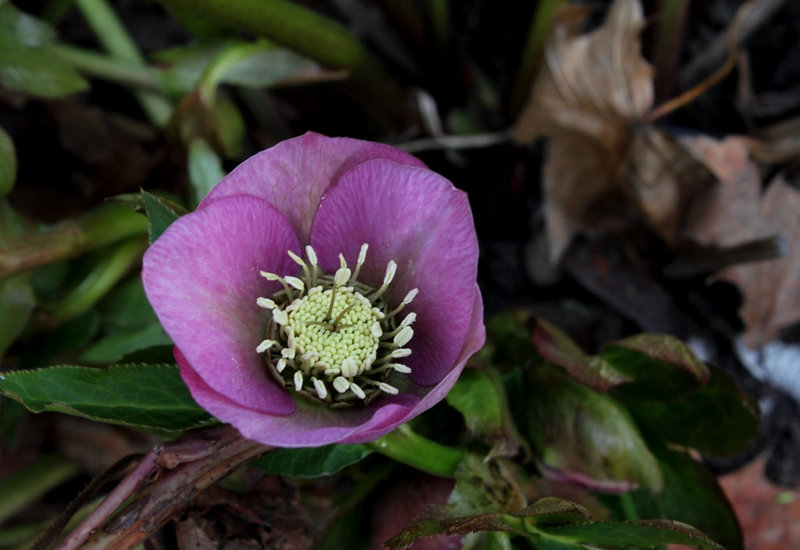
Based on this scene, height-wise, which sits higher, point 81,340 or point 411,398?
point 411,398

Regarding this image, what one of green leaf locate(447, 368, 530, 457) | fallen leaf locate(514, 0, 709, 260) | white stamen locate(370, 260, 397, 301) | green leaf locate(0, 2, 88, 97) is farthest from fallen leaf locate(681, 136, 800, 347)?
green leaf locate(0, 2, 88, 97)

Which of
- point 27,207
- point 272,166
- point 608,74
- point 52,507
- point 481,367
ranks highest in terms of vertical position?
point 272,166

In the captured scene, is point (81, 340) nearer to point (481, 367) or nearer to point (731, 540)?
Answer: point (481, 367)

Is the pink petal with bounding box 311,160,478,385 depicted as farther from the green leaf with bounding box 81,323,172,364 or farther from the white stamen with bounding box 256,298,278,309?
the green leaf with bounding box 81,323,172,364

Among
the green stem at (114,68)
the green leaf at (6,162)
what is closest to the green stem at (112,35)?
the green stem at (114,68)

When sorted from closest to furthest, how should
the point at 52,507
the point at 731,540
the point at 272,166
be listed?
the point at 272,166 → the point at 731,540 → the point at 52,507

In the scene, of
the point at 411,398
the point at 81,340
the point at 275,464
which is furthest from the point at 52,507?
the point at 411,398

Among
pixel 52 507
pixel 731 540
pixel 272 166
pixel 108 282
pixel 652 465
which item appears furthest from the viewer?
pixel 52 507
